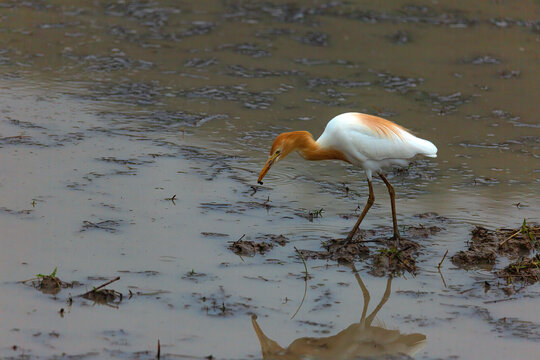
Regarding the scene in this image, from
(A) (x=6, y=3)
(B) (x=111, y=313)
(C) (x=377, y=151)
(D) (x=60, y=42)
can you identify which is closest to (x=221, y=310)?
(B) (x=111, y=313)

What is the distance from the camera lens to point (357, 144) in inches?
258

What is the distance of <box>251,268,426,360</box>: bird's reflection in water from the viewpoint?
4.98 meters

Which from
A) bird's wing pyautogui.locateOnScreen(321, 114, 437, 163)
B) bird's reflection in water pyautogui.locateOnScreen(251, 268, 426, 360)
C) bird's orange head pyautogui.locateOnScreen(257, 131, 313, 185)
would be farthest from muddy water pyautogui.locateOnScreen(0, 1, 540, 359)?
bird's wing pyautogui.locateOnScreen(321, 114, 437, 163)

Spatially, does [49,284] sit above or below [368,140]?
below

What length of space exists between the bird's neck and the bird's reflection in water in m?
1.69

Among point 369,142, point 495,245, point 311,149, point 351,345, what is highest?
point 369,142

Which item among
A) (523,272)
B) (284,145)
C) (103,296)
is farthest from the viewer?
(284,145)

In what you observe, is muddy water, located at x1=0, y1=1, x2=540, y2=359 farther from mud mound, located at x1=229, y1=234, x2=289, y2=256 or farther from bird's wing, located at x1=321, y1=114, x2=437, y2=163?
bird's wing, located at x1=321, y1=114, x2=437, y2=163

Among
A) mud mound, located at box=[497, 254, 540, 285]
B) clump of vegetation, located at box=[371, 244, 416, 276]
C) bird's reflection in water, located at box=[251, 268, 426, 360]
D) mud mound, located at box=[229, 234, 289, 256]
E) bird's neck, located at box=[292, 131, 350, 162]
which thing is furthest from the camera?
bird's neck, located at box=[292, 131, 350, 162]

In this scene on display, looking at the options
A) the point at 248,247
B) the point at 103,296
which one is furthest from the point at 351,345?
the point at 103,296

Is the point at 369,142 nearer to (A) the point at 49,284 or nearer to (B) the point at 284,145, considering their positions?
(B) the point at 284,145

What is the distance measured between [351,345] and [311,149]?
197 cm

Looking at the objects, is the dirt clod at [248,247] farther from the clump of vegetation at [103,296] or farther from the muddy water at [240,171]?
the clump of vegetation at [103,296]

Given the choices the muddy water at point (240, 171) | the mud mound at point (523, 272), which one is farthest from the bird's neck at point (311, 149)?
the mud mound at point (523, 272)
